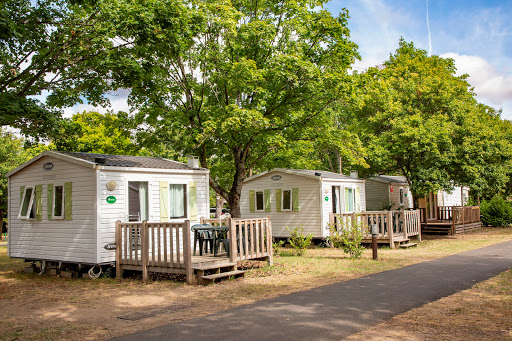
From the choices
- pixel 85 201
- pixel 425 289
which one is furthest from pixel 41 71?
pixel 425 289

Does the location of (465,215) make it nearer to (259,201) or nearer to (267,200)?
(267,200)

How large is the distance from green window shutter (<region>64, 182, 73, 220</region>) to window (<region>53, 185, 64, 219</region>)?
0.25 m

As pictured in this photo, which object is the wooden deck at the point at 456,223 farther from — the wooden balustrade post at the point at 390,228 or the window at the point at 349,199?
the wooden balustrade post at the point at 390,228

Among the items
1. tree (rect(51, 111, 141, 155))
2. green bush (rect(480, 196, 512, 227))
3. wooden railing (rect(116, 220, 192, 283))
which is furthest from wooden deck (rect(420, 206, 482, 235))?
wooden railing (rect(116, 220, 192, 283))

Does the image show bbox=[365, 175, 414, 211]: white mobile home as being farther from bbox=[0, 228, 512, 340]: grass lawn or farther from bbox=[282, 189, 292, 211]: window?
bbox=[0, 228, 512, 340]: grass lawn

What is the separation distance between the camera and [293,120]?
15148 mm

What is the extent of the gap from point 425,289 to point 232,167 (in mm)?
11899

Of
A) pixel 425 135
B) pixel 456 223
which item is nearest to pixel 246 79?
pixel 425 135

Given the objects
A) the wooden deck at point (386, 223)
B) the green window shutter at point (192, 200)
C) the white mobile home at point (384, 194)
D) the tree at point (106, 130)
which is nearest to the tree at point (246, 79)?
the tree at point (106, 130)

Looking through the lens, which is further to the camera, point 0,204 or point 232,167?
point 0,204

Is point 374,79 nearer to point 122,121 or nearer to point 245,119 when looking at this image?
point 245,119

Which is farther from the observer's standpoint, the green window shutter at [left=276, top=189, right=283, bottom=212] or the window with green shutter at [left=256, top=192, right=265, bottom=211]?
the window with green shutter at [left=256, top=192, right=265, bottom=211]

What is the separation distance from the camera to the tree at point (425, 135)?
59.0 ft

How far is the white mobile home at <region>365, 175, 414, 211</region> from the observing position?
2351 centimetres
